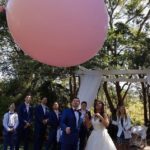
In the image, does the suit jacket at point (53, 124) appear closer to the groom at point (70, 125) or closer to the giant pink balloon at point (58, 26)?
the groom at point (70, 125)

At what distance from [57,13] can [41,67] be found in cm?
1037

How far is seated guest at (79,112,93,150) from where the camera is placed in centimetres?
866

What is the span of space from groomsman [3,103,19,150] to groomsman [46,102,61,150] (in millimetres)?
788

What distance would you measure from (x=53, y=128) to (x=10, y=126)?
98 cm

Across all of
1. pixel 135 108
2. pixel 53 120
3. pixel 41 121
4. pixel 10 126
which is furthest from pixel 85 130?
pixel 135 108

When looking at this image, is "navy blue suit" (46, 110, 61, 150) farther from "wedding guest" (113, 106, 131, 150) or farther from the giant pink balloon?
the giant pink balloon

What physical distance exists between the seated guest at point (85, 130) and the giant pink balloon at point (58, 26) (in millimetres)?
4918

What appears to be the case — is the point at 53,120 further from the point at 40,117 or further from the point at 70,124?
the point at 70,124

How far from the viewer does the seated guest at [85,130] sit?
8656 mm

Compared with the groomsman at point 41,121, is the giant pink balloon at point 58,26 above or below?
above

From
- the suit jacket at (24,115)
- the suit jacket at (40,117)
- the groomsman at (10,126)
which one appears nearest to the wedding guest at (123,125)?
the suit jacket at (40,117)

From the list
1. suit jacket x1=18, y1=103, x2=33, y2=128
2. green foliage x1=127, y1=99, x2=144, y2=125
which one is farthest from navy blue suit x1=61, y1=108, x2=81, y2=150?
green foliage x1=127, y1=99, x2=144, y2=125

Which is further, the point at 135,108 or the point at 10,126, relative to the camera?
the point at 135,108

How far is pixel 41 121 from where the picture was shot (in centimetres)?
991
